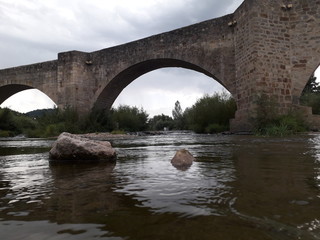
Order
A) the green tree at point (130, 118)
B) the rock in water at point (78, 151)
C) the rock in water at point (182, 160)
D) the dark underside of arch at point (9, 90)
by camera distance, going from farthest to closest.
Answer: the green tree at point (130, 118)
the dark underside of arch at point (9, 90)
the rock in water at point (78, 151)
the rock in water at point (182, 160)

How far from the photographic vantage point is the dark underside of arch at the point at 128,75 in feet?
49.5

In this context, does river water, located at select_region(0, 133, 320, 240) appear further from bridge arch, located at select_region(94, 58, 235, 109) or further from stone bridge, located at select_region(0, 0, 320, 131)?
bridge arch, located at select_region(94, 58, 235, 109)

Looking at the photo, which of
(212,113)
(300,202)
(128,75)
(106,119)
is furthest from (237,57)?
(300,202)

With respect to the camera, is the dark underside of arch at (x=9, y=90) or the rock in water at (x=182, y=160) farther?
the dark underside of arch at (x=9, y=90)

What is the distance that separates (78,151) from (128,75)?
46.5ft

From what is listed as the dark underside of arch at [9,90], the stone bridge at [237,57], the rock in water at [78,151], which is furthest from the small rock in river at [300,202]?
the dark underside of arch at [9,90]

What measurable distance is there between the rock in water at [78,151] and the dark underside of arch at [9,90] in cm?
→ 1924

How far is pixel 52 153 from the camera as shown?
3500mm

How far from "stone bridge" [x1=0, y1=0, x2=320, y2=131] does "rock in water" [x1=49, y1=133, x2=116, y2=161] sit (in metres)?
7.94

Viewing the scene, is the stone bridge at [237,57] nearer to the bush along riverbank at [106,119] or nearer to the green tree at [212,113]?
the bush along riverbank at [106,119]

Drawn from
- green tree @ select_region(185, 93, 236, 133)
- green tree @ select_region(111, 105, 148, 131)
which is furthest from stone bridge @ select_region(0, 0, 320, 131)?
green tree @ select_region(111, 105, 148, 131)

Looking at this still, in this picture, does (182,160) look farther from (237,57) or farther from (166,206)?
(237,57)

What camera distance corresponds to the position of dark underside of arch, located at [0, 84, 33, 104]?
21.3m

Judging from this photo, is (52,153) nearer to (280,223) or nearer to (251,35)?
(280,223)
